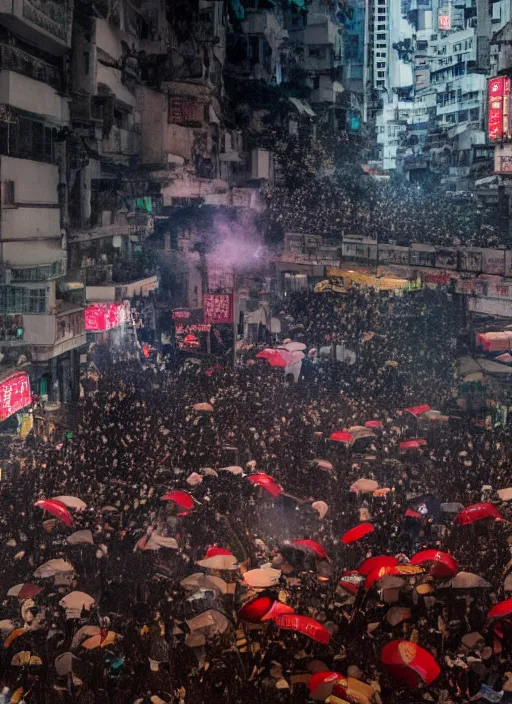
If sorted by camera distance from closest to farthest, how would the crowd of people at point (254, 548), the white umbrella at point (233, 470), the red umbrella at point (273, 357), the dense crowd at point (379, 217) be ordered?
the crowd of people at point (254, 548)
the white umbrella at point (233, 470)
the red umbrella at point (273, 357)
the dense crowd at point (379, 217)

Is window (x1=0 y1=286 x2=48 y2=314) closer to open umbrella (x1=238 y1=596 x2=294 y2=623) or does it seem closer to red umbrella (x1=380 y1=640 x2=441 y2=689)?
open umbrella (x1=238 y1=596 x2=294 y2=623)

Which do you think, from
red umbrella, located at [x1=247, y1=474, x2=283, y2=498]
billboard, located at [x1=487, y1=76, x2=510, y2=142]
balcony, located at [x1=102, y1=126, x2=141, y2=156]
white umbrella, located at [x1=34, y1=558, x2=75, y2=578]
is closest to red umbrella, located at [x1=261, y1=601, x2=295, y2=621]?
white umbrella, located at [x1=34, y1=558, x2=75, y2=578]

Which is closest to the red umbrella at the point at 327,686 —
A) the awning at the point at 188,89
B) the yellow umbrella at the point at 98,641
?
the yellow umbrella at the point at 98,641

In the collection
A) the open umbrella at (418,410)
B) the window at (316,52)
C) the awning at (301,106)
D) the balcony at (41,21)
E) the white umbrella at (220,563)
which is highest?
the window at (316,52)

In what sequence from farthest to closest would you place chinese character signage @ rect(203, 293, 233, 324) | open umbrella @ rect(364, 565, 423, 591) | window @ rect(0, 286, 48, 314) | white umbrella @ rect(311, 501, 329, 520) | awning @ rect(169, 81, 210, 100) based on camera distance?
awning @ rect(169, 81, 210, 100) < chinese character signage @ rect(203, 293, 233, 324) < window @ rect(0, 286, 48, 314) < white umbrella @ rect(311, 501, 329, 520) < open umbrella @ rect(364, 565, 423, 591)

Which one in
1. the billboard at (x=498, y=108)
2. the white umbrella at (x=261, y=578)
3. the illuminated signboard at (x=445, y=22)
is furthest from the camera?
the illuminated signboard at (x=445, y=22)

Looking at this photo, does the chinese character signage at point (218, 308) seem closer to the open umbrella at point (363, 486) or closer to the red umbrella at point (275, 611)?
the open umbrella at point (363, 486)
